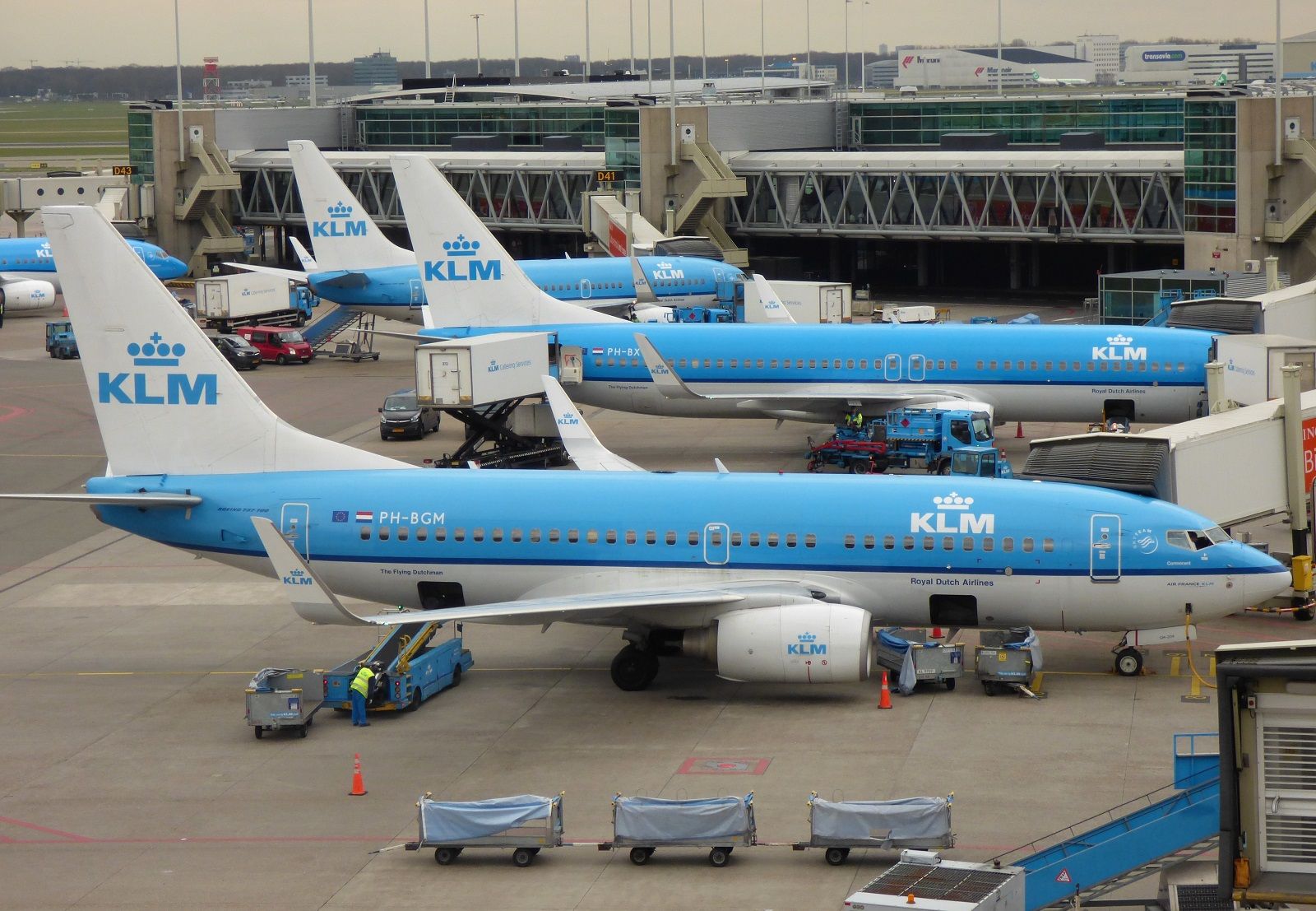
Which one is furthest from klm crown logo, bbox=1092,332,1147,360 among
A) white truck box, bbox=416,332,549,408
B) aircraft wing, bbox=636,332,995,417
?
white truck box, bbox=416,332,549,408

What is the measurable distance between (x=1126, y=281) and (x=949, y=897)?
5553cm

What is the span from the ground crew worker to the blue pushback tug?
0.90ft

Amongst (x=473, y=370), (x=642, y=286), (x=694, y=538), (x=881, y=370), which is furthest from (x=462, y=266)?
(x=694, y=538)

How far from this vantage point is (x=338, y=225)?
78500 mm

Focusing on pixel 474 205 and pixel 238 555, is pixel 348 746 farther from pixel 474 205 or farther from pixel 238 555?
pixel 474 205

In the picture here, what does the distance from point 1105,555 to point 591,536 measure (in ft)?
32.2

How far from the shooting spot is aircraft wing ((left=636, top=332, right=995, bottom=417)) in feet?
177

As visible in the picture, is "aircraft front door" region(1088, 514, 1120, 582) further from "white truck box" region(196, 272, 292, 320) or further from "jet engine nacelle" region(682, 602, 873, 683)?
"white truck box" region(196, 272, 292, 320)

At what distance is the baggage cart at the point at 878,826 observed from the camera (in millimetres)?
24328

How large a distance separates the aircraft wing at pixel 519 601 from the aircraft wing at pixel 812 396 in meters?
21.3

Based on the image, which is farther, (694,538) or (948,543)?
(694,538)

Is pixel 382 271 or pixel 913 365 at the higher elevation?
pixel 382 271

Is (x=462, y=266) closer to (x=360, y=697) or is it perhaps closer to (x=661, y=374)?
(x=661, y=374)

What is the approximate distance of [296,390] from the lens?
71.8 meters
